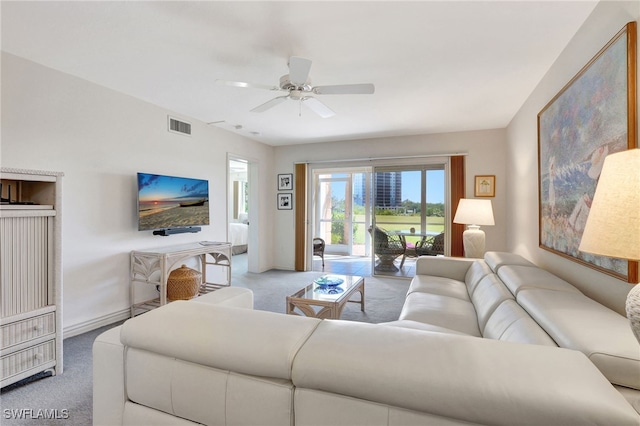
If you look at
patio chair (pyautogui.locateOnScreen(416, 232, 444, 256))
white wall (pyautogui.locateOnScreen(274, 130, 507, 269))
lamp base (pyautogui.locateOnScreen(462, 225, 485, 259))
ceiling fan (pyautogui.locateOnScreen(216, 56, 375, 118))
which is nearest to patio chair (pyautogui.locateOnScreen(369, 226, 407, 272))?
patio chair (pyautogui.locateOnScreen(416, 232, 444, 256))

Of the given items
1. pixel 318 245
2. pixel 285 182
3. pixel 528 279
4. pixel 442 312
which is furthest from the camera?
pixel 318 245

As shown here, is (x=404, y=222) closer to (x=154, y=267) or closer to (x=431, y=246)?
(x=431, y=246)

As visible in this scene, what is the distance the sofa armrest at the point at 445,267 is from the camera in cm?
314

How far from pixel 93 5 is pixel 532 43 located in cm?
301

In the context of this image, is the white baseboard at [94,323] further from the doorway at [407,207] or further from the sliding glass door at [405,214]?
the sliding glass door at [405,214]

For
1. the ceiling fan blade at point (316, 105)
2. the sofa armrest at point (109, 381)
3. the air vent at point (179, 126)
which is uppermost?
the air vent at point (179, 126)

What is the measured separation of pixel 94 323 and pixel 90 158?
1.65 metres

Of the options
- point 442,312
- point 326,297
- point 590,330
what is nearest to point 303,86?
point 326,297

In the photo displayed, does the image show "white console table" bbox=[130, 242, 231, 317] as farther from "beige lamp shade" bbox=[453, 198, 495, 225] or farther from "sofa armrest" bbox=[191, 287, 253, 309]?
"beige lamp shade" bbox=[453, 198, 495, 225]

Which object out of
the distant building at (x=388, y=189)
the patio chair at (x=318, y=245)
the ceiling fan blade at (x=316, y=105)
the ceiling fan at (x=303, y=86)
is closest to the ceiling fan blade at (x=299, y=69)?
the ceiling fan at (x=303, y=86)

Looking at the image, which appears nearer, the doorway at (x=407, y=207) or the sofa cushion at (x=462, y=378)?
the sofa cushion at (x=462, y=378)

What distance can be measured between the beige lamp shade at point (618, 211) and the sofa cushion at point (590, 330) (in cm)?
37

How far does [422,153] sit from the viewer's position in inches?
193

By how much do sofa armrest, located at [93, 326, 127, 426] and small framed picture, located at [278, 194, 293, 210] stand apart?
473 centimetres
